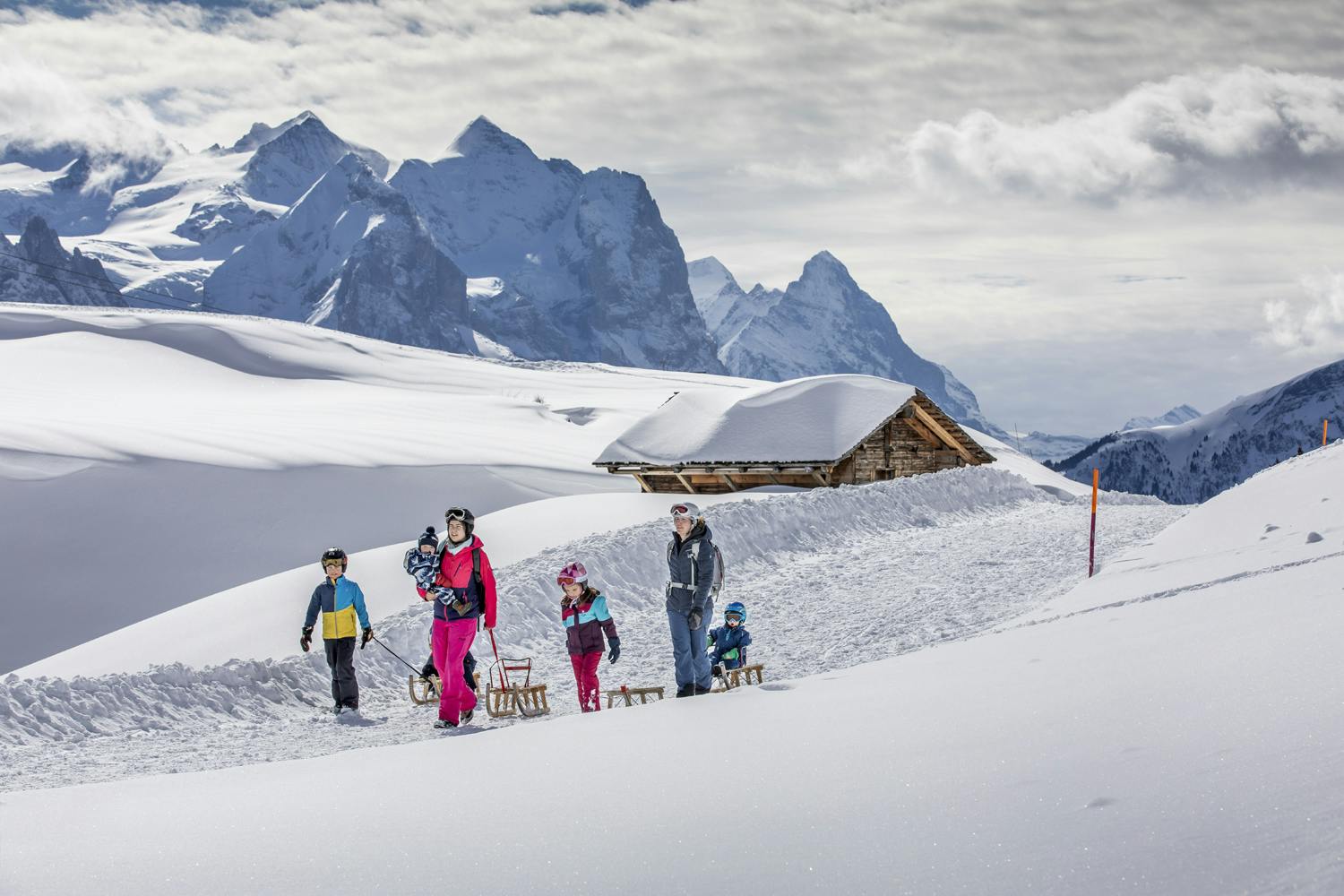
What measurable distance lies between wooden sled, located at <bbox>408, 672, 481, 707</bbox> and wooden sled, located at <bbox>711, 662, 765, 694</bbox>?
2338 mm

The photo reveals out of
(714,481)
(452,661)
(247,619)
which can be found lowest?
(452,661)

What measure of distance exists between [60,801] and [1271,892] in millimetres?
5559

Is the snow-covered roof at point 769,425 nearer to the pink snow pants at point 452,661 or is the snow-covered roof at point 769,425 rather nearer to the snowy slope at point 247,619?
the snowy slope at point 247,619

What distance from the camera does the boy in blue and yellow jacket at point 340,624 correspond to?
10914 millimetres

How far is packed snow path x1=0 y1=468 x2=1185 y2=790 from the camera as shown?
31.0 feet

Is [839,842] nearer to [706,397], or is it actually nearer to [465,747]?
[465,747]

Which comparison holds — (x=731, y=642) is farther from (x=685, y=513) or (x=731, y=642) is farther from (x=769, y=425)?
(x=769, y=425)

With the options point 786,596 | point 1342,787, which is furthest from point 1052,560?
point 1342,787

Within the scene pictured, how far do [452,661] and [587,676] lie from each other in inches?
48.6

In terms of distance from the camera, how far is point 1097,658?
20.5 feet

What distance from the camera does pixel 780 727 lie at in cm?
589

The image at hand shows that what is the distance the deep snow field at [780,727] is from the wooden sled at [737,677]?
0.53m

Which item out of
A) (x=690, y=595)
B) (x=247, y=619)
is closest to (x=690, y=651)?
(x=690, y=595)

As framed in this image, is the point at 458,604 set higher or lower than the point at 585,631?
higher
